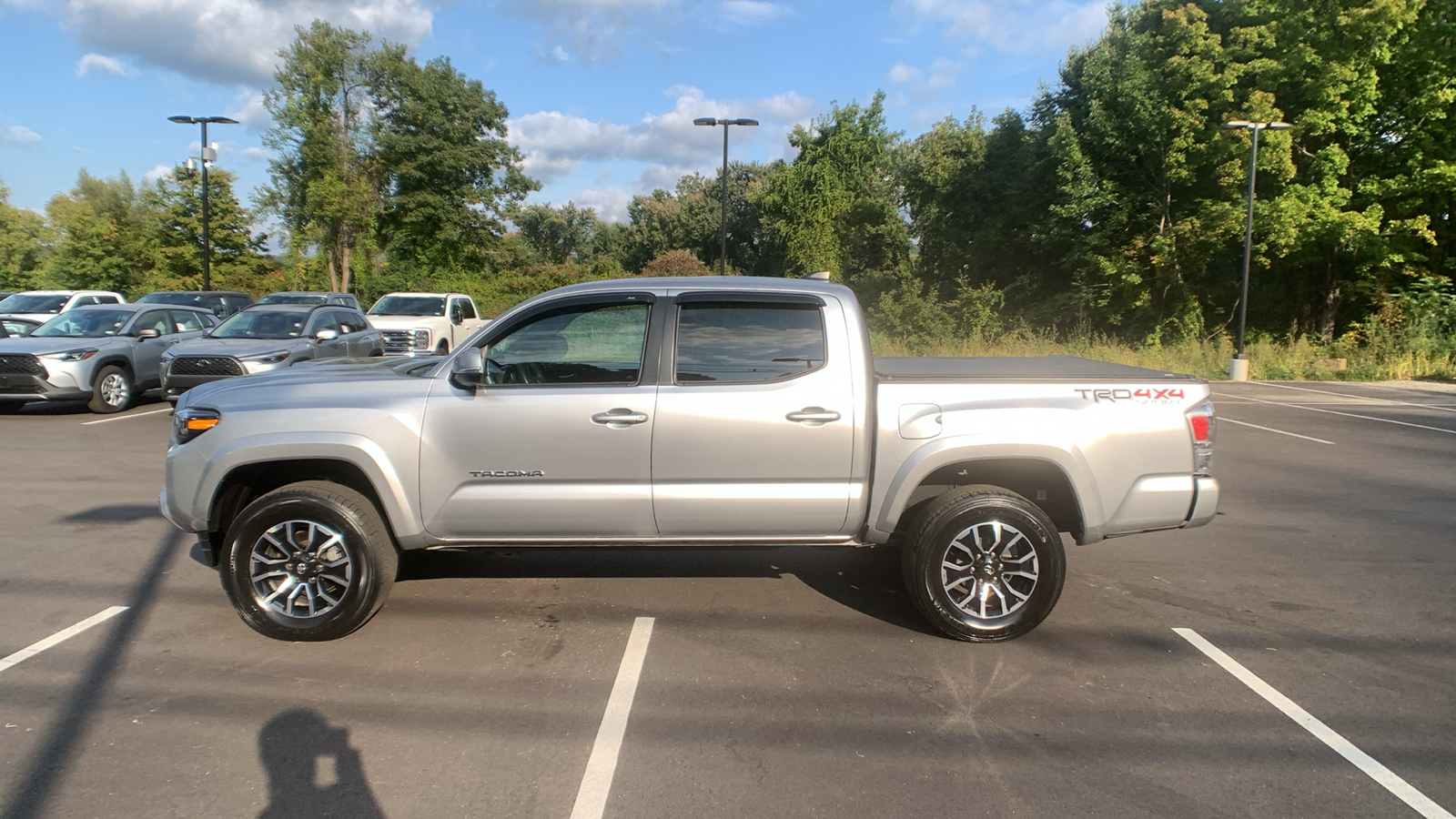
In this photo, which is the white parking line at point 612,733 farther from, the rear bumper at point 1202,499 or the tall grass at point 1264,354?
the tall grass at point 1264,354

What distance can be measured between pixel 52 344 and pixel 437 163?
3450cm

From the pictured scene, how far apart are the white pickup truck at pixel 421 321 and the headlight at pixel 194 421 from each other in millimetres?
13438

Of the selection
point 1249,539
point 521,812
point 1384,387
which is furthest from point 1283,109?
point 521,812

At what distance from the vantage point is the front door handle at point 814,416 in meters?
4.73

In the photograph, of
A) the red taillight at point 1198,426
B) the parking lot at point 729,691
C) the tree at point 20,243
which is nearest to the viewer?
the parking lot at point 729,691

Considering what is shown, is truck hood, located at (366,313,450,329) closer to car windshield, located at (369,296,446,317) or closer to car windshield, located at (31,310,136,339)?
car windshield, located at (369,296,446,317)

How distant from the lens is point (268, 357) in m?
12.6

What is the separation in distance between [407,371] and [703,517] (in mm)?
1916

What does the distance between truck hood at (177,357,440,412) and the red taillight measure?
4.14m

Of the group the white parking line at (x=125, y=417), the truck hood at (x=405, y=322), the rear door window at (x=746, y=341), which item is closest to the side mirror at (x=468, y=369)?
the rear door window at (x=746, y=341)

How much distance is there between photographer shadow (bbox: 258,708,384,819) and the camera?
324 cm

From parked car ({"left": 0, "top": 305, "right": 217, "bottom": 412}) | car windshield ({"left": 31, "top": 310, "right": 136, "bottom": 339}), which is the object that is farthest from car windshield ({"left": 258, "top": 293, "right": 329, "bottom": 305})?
car windshield ({"left": 31, "top": 310, "right": 136, "bottom": 339})

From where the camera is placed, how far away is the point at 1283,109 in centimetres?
2972

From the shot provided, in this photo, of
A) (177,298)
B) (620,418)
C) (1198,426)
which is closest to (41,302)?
(177,298)
